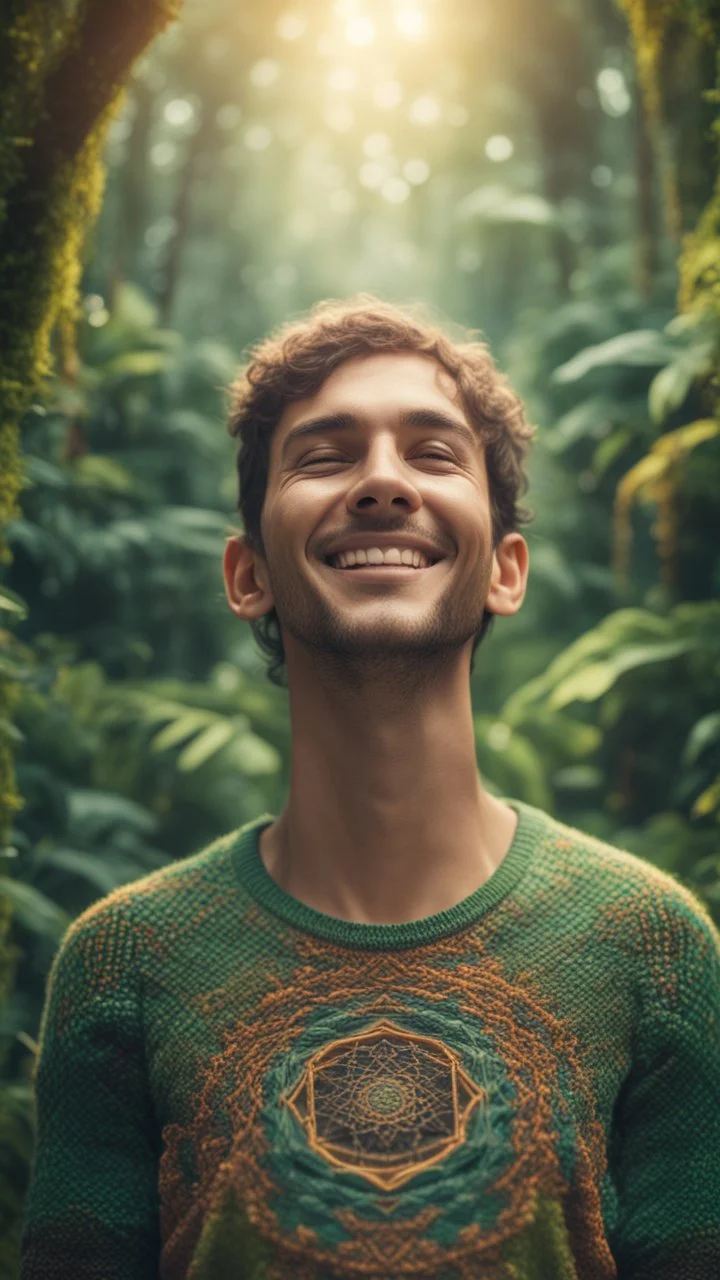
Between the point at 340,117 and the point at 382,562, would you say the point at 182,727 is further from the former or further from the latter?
the point at 340,117

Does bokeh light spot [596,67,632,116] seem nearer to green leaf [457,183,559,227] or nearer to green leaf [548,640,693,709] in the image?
green leaf [457,183,559,227]

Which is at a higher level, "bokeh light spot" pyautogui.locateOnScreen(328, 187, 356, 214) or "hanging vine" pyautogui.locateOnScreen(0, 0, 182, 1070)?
"bokeh light spot" pyautogui.locateOnScreen(328, 187, 356, 214)

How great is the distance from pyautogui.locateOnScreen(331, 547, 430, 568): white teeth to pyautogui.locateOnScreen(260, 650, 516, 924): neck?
0.19m

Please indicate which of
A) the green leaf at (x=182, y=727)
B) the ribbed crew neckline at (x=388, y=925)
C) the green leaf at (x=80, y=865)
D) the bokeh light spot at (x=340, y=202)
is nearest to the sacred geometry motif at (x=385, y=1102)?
the ribbed crew neckline at (x=388, y=925)

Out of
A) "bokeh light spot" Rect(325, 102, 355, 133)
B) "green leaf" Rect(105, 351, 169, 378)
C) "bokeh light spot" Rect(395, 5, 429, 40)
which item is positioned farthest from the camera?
"bokeh light spot" Rect(325, 102, 355, 133)

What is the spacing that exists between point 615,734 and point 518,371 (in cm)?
236

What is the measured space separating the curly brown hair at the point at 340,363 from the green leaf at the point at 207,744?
248 cm

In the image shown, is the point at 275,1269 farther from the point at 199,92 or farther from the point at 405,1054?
the point at 199,92

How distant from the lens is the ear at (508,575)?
2.25 m

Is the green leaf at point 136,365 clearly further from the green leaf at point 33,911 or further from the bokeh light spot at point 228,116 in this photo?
the green leaf at point 33,911

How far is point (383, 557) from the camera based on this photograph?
1.98 m

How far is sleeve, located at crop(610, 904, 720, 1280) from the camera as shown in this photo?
1.82 m

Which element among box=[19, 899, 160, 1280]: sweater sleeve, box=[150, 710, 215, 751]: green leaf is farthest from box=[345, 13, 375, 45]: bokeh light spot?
box=[19, 899, 160, 1280]: sweater sleeve

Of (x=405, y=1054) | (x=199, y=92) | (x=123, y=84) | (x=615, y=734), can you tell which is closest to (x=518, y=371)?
(x=615, y=734)
